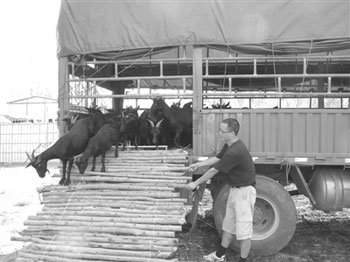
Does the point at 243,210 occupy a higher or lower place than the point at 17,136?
lower

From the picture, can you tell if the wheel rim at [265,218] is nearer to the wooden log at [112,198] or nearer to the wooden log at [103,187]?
the wooden log at [112,198]

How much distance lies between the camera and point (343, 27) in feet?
19.7

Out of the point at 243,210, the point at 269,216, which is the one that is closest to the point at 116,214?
the point at 243,210

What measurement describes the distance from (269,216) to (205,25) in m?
3.19

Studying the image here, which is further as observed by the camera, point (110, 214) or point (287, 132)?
point (287, 132)

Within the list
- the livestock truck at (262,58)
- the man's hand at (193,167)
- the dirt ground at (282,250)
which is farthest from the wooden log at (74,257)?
the livestock truck at (262,58)

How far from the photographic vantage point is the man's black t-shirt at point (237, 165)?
5.16 metres

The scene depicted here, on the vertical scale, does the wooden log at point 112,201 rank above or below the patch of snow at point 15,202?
above

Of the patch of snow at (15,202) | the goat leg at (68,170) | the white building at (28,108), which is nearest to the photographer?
the goat leg at (68,170)

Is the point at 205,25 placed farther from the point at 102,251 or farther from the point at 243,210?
the point at 102,251

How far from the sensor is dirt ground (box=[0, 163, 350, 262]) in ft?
19.8

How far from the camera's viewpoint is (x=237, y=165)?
17.2 ft

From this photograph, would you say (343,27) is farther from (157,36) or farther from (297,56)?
(157,36)

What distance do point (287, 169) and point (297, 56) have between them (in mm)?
1804
